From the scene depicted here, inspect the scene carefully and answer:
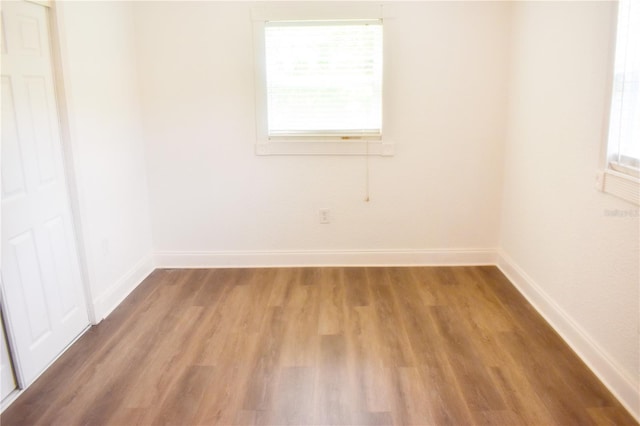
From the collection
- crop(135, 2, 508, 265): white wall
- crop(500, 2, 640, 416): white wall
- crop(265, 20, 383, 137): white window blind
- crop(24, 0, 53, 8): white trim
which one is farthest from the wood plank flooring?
crop(24, 0, 53, 8): white trim

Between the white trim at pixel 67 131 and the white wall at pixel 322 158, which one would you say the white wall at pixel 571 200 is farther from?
the white trim at pixel 67 131

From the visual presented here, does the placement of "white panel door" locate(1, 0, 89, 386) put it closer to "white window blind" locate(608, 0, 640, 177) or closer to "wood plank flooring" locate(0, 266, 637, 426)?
"wood plank flooring" locate(0, 266, 637, 426)

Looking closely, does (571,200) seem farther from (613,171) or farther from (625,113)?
(625,113)

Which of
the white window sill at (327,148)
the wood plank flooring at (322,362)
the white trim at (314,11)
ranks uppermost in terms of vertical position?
the white trim at (314,11)

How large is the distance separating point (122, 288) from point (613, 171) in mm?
3265

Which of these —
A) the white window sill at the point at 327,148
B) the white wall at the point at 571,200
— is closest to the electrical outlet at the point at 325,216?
the white window sill at the point at 327,148

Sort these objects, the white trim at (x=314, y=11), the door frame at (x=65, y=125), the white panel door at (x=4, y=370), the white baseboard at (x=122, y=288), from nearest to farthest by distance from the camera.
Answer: the white panel door at (x=4, y=370) < the door frame at (x=65, y=125) < the white baseboard at (x=122, y=288) < the white trim at (x=314, y=11)

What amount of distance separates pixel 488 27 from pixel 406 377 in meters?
2.72

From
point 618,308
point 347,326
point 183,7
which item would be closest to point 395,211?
point 347,326

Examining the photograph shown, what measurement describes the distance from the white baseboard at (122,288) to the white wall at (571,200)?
2965 millimetres

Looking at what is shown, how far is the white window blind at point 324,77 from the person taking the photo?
3.78 meters

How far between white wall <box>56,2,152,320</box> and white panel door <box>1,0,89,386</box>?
16cm

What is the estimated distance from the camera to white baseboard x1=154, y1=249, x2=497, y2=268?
4145mm

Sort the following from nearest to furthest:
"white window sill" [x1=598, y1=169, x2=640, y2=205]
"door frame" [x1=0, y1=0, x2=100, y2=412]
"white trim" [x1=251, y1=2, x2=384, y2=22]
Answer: "white window sill" [x1=598, y1=169, x2=640, y2=205]
"door frame" [x1=0, y1=0, x2=100, y2=412]
"white trim" [x1=251, y1=2, x2=384, y2=22]
